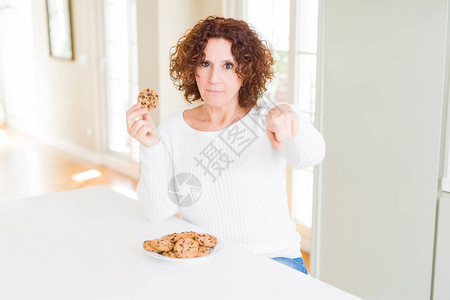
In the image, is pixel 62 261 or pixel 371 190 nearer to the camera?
pixel 62 261

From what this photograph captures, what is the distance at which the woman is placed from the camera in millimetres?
1774

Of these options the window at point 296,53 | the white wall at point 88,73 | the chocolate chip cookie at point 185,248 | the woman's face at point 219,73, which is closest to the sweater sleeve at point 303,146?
the woman's face at point 219,73

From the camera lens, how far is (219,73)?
177 cm

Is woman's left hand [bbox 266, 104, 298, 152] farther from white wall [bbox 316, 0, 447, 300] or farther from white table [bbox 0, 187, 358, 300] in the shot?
white wall [bbox 316, 0, 447, 300]

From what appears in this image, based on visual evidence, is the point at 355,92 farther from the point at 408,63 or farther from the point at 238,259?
the point at 238,259

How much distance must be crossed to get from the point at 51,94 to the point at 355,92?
4.83m

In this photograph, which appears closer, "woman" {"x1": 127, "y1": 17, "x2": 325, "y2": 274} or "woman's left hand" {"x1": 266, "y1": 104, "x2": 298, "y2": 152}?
"woman's left hand" {"x1": 266, "y1": 104, "x2": 298, "y2": 152}

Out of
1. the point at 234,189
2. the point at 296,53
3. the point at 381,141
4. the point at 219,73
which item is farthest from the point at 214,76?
the point at 296,53

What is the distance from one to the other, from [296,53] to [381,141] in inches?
48.6

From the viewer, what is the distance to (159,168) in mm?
1814

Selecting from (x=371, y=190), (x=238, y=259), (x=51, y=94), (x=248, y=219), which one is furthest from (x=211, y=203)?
(x=51, y=94)

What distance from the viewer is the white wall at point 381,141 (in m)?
2.13

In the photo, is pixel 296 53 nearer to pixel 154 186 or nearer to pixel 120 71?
pixel 154 186

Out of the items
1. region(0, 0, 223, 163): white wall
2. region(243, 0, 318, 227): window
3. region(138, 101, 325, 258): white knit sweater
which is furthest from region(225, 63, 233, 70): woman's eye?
region(0, 0, 223, 163): white wall
